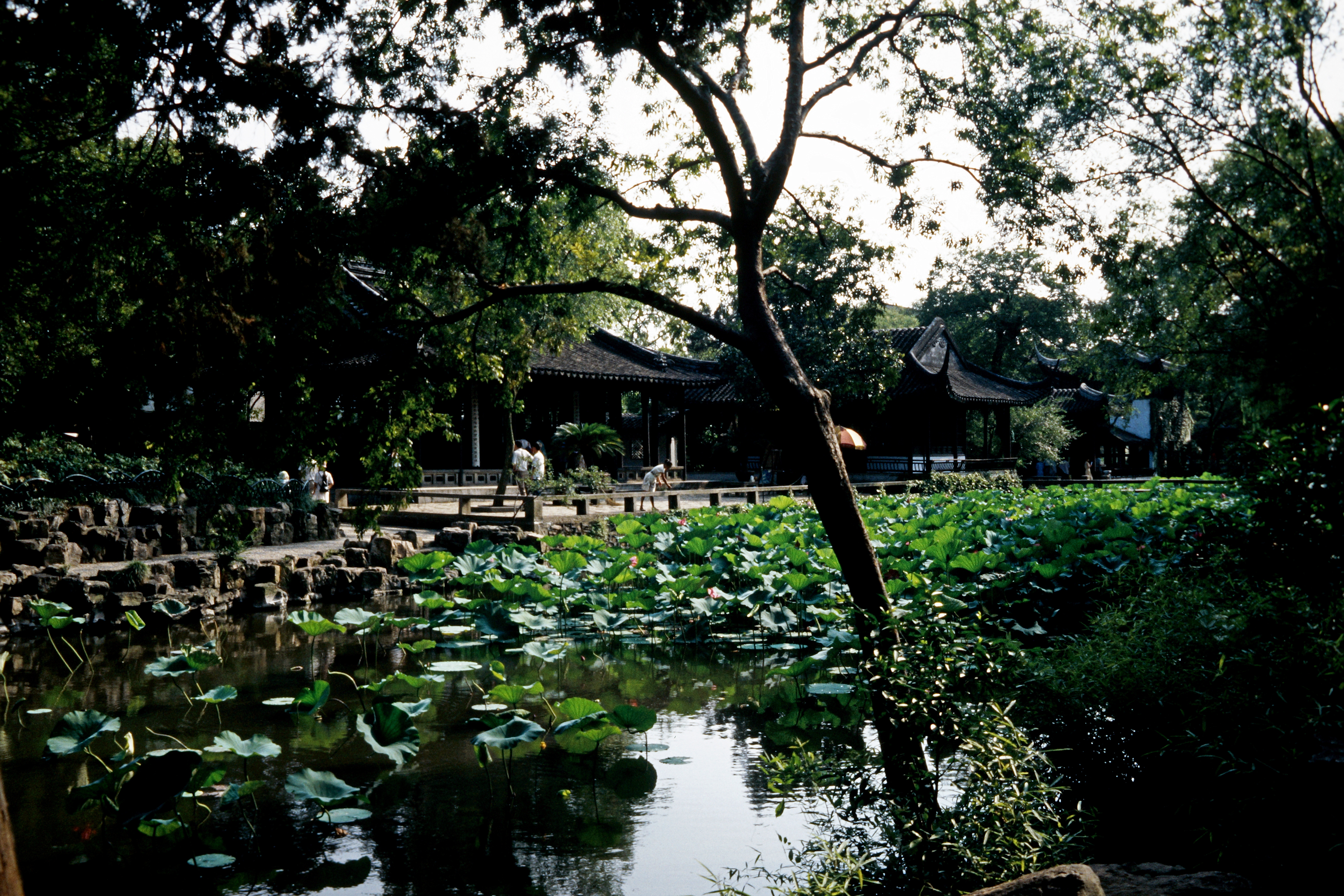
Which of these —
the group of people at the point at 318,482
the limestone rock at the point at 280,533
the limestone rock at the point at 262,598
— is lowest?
the limestone rock at the point at 262,598

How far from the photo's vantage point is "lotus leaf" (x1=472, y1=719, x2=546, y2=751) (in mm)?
4273

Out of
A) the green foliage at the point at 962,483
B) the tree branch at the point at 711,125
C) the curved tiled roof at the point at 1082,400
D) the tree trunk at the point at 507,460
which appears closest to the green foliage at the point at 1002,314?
the curved tiled roof at the point at 1082,400

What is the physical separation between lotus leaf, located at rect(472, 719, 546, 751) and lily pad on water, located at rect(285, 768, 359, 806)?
23.4 inches

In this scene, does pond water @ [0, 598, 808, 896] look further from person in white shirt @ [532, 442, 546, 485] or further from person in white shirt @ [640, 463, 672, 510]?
person in white shirt @ [640, 463, 672, 510]

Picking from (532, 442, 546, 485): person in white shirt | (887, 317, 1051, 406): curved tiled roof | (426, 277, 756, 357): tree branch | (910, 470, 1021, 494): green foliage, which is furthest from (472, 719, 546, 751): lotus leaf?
(887, 317, 1051, 406): curved tiled roof

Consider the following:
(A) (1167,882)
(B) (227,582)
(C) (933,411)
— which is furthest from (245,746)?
(C) (933,411)

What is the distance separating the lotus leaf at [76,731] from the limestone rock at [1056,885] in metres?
3.97

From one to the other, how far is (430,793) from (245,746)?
3.15 ft

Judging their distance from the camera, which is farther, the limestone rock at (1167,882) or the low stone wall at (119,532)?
the low stone wall at (119,532)

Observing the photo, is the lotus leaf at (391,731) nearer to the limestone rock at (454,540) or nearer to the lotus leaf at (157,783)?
the lotus leaf at (157,783)

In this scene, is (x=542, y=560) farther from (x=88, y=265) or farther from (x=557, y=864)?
(x=557, y=864)

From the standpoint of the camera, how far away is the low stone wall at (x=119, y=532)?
9422 mm

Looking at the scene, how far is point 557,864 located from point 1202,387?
81.9ft

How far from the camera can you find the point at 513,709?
5.48 metres
